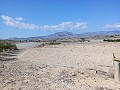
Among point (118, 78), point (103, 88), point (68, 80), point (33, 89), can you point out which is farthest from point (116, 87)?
point (33, 89)

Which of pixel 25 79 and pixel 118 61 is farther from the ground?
pixel 118 61

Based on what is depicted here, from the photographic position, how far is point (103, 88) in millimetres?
9812

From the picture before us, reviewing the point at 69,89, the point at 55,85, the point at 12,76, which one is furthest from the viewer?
the point at 12,76

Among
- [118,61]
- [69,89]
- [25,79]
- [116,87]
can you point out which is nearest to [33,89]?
[69,89]

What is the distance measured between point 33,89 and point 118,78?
3.90 m

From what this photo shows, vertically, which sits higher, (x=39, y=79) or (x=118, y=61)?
(x=118, y=61)

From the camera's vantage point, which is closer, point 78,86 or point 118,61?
point 78,86

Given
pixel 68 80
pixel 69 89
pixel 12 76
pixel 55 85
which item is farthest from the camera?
pixel 12 76

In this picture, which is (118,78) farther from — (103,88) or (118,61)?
(103,88)

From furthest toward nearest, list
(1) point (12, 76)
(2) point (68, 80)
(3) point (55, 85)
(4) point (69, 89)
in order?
(1) point (12, 76) → (2) point (68, 80) → (3) point (55, 85) → (4) point (69, 89)

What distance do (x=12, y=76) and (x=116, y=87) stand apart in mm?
5668

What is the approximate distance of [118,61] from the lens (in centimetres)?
1115

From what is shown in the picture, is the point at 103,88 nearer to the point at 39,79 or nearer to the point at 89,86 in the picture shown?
the point at 89,86

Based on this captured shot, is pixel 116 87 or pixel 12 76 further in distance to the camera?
pixel 12 76
